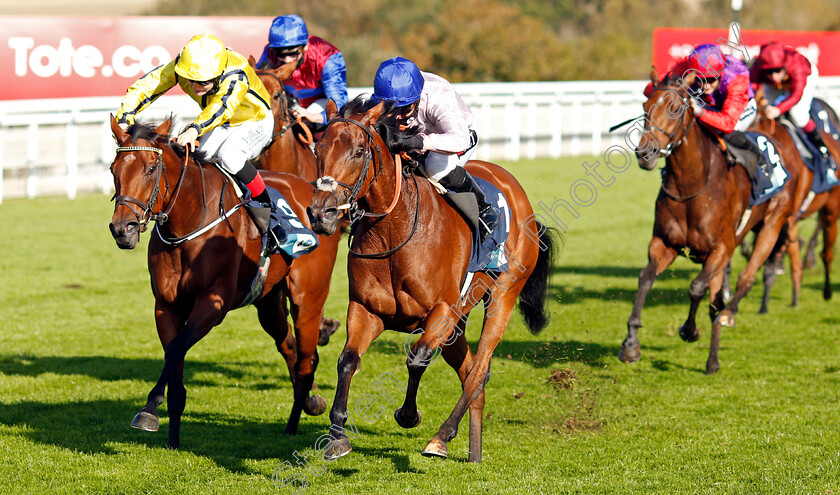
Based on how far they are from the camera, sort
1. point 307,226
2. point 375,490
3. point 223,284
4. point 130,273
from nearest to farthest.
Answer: point 375,490, point 223,284, point 307,226, point 130,273

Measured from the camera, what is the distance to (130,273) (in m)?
9.96

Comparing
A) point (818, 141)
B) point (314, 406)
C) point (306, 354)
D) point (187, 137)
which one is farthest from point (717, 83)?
point (187, 137)

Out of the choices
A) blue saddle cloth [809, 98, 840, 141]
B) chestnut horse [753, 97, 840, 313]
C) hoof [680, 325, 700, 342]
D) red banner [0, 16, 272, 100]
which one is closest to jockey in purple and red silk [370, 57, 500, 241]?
hoof [680, 325, 700, 342]

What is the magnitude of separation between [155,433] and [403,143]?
2.16 metres

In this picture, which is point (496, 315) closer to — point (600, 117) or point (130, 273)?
point (130, 273)

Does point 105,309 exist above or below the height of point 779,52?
below

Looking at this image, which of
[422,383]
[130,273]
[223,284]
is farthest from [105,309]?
[223,284]

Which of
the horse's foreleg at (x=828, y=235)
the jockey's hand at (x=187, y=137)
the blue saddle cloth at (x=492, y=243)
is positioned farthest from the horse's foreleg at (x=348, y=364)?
the horse's foreleg at (x=828, y=235)

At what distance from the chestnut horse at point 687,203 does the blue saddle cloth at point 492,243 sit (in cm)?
153

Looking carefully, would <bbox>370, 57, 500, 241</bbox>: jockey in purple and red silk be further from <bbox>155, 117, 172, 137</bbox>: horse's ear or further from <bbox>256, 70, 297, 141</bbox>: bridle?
<bbox>256, 70, 297, 141</bbox>: bridle

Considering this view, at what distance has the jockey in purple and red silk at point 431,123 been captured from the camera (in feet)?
13.8

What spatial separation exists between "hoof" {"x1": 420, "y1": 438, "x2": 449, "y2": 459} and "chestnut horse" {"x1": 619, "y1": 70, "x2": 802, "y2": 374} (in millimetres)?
2411

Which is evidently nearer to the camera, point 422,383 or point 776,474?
point 776,474

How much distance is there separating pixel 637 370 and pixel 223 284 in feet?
10.1
